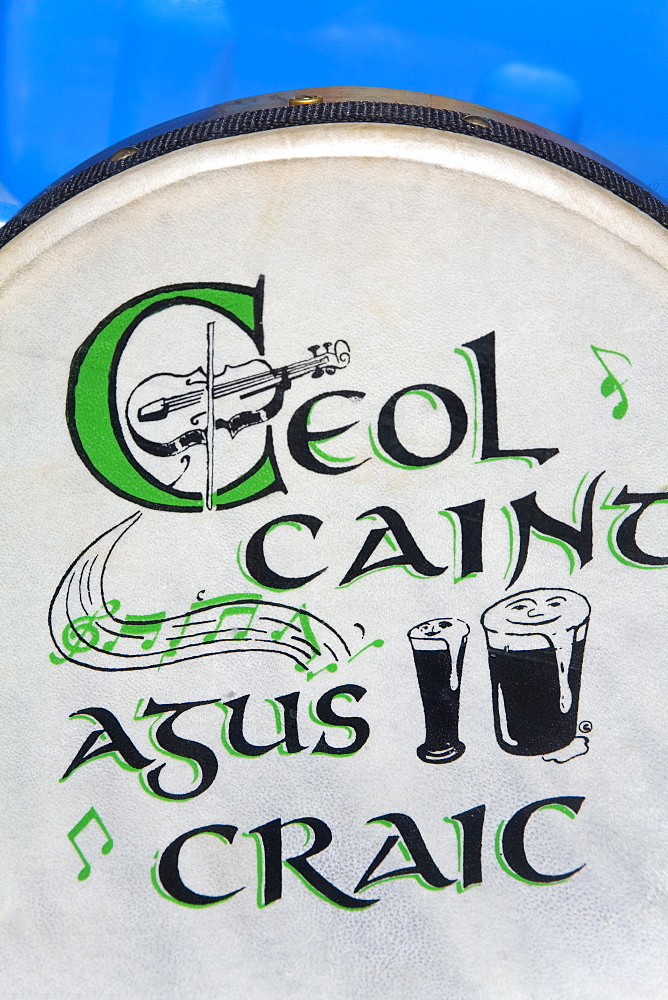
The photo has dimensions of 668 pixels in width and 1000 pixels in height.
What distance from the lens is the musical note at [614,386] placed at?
1.98ft

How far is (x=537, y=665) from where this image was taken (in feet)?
2.22

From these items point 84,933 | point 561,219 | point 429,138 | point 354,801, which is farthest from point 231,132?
point 84,933

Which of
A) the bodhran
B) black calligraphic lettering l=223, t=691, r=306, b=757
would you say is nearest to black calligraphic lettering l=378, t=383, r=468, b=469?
the bodhran

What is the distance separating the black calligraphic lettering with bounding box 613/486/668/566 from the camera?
0.64 meters

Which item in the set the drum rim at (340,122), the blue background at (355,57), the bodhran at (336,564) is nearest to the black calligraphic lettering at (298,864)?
the bodhran at (336,564)

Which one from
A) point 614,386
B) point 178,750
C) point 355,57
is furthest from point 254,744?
point 355,57

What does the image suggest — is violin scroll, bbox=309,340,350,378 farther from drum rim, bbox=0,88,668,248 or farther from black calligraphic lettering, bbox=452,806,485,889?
black calligraphic lettering, bbox=452,806,485,889

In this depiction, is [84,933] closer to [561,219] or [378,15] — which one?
[561,219]

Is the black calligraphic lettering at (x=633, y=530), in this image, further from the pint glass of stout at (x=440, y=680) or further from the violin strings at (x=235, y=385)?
the violin strings at (x=235, y=385)

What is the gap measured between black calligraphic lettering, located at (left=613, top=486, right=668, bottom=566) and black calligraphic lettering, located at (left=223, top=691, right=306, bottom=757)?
0.97ft

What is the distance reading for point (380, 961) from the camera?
74 centimetres

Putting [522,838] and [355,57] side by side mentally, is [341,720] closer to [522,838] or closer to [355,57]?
[522,838]

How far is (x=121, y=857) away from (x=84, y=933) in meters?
0.08

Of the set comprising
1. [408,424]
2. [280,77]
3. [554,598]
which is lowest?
[554,598]
